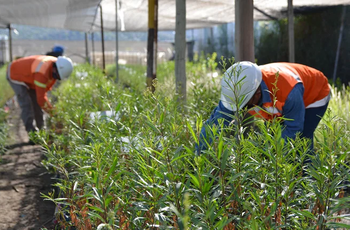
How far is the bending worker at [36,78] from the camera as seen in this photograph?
23.2 ft

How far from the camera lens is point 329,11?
38.1ft

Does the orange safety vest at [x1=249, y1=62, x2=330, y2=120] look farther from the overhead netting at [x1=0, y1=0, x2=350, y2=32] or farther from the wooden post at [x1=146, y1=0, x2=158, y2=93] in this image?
the overhead netting at [x1=0, y1=0, x2=350, y2=32]

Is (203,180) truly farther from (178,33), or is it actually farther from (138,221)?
(178,33)

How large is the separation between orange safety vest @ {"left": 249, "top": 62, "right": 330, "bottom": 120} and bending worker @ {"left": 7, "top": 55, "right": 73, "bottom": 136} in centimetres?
409

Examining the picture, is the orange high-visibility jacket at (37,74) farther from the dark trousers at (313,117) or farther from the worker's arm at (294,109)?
the worker's arm at (294,109)

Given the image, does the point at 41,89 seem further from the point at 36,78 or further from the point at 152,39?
the point at 152,39

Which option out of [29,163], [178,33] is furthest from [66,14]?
[178,33]

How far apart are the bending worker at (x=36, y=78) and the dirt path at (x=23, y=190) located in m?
0.47

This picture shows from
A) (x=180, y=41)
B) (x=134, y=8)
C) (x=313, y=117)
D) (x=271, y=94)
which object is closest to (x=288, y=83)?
(x=271, y=94)

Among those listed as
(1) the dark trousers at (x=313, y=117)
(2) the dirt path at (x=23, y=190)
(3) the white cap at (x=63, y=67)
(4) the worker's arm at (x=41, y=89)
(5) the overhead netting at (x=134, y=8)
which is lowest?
(2) the dirt path at (x=23, y=190)

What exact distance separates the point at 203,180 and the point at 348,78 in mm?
9580

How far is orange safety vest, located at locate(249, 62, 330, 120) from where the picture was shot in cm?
336

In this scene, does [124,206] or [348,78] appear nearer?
[124,206]

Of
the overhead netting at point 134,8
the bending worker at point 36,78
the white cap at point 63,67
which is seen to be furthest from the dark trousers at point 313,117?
the overhead netting at point 134,8
